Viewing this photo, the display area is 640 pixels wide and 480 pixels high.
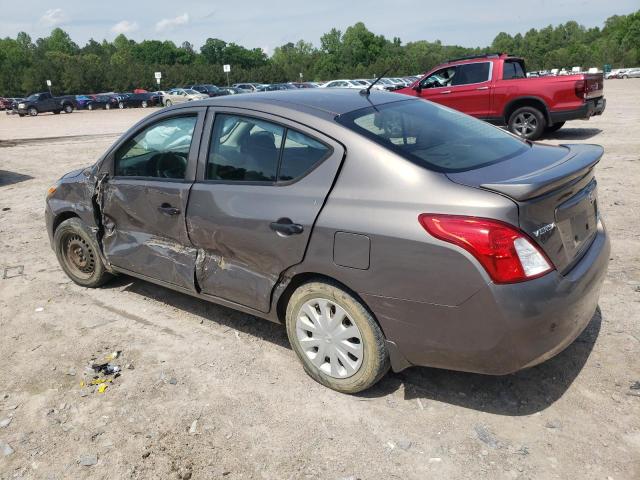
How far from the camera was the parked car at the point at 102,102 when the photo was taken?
1850 inches

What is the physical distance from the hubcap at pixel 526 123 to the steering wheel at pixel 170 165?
996 centimetres

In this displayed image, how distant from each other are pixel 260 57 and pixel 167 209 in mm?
141711

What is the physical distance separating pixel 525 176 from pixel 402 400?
1412mm

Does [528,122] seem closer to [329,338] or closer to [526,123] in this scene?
[526,123]

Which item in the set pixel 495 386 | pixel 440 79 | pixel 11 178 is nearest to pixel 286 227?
pixel 495 386

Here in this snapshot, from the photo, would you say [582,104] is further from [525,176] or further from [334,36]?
[334,36]

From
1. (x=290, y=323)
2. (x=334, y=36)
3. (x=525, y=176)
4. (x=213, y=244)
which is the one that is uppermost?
(x=334, y=36)

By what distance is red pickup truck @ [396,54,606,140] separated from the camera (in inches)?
445

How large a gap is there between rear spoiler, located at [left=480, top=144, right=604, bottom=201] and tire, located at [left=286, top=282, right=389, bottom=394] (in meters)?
0.96

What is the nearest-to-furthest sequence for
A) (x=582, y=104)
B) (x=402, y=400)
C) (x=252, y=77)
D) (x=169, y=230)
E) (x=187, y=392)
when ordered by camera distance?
(x=402, y=400) → (x=187, y=392) → (x=169, y=230) → (x=582, y=104) → (x=252, y=77)

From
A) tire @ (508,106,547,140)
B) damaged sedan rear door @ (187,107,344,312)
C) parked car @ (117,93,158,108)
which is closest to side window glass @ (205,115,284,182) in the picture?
damaged sedan rear door @ (187,107,344,312)

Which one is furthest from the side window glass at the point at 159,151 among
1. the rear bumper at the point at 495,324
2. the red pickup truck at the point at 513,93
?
the red pickup truck at the point at 513,93

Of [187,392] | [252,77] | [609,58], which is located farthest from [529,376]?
[609,58]

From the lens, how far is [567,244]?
108 inches
